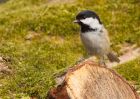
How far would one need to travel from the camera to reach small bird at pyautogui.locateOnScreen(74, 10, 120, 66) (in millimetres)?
7090

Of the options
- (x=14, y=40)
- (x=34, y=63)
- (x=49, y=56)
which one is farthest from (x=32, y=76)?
(x=14, y=40)

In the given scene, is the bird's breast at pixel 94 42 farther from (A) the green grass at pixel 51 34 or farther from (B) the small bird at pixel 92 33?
(A) the green grass at pixel 51 34

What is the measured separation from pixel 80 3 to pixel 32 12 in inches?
42.2

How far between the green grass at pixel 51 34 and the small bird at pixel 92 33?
618mm

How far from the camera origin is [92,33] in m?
7.34

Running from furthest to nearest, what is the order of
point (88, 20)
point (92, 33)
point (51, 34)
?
point (51, 34) → point (92, 33) → point (88, 20)

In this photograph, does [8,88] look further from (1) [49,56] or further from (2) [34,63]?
(1) [49,56]

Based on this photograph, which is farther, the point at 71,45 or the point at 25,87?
Answer: the point at 71,45

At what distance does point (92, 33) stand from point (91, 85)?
1.57 metres

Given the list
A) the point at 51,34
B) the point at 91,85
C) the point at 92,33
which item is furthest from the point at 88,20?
the point at 51,34

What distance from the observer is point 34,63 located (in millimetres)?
7750

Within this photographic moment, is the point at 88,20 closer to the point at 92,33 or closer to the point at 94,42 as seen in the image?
the point at 92,33

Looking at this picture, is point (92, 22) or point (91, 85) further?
point (92, 22)

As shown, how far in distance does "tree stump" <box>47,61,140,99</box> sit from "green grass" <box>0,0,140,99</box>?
95 centimetres
